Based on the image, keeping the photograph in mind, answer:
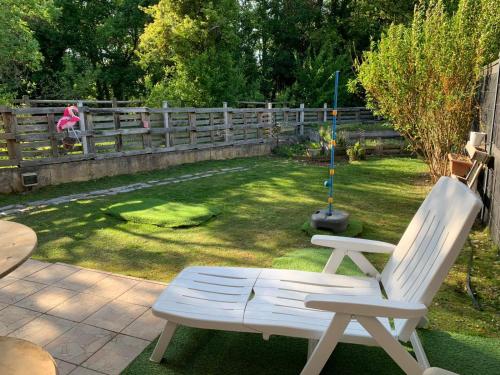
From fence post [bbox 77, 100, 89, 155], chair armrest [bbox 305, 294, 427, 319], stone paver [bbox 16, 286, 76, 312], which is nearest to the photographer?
chair armrest [bbox 305, 294, 427, 319]

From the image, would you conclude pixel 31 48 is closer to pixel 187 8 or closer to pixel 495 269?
pixel 187 8

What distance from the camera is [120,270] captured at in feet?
12.2

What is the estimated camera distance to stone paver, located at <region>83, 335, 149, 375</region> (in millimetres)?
2281

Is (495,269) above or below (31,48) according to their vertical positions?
below

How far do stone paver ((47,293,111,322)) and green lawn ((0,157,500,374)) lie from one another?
0.57 metres

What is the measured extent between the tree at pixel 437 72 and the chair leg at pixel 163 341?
514 cm

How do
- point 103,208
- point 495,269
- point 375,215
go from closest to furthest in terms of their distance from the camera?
point 495,269 → point 375,215 → point 103,208

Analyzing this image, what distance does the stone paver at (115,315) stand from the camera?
2703 millimetres

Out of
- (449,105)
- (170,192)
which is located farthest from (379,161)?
(170,192)

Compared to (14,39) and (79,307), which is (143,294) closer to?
(79,307)

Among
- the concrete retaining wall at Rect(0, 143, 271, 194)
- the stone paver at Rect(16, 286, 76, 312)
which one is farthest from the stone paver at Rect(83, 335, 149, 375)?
the concrete retaining wall at Rect(0, 143, 271, 194)

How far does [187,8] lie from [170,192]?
11.9 meters

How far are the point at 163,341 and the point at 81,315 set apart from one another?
950 millimetres

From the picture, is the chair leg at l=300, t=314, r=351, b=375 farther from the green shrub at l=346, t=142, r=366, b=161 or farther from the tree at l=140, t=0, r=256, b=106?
the tree at l=140, t=0, r=256, b=106
